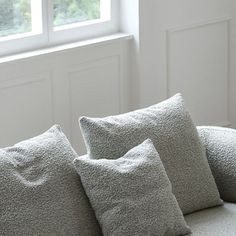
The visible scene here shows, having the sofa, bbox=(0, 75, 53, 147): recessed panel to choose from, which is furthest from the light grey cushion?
bbox=(0, 75, 53, 147): recessed panel

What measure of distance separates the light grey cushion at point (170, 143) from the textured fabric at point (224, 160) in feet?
0.29

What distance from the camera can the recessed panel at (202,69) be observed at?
456cm

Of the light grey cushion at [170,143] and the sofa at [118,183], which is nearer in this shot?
the sofa at [118,183]

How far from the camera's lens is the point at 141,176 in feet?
9.22

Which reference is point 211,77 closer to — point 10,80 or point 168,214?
point 10,80

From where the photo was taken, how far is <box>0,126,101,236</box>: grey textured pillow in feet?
8.51

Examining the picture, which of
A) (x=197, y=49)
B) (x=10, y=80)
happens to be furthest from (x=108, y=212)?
(x=197, y=49)

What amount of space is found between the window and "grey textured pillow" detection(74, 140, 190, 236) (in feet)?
4.10

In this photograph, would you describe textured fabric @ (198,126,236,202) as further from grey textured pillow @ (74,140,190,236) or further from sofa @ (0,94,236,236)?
grey textured pillow @ (74,140,190,236)

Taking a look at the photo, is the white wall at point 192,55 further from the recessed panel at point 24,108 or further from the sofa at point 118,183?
the sofa at point 118,183

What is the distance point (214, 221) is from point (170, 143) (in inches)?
13.7

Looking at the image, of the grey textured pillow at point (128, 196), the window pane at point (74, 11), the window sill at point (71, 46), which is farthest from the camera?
the window pane at point (74, 11)

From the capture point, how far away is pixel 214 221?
3.01m

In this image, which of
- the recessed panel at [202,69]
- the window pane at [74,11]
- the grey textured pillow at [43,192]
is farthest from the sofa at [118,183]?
the recessed panel at [202,69]
